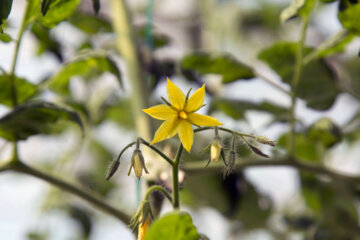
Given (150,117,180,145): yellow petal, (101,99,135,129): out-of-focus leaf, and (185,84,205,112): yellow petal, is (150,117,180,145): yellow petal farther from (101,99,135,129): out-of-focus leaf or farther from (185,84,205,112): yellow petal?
(101,99,135,129): out-of-focus leaf

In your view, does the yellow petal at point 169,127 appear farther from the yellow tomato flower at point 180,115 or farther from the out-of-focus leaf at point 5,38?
the out-of-focus leaf at point 5,38

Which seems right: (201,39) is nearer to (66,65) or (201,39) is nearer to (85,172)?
(85,172)

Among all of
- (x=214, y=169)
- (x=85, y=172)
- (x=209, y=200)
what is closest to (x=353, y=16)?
(x=214, y=169)

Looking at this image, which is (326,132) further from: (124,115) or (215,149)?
(124,115)

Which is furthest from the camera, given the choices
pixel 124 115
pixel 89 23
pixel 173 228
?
pixel 124 115

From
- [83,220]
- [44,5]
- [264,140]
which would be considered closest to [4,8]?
[44,5]

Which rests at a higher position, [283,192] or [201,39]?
[201,39]

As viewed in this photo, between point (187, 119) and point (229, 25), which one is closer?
point (187, 119)
